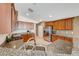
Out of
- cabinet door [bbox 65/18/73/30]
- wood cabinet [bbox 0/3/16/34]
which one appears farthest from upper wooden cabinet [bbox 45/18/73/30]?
wood cabinet [bbox 0/3/16/34]

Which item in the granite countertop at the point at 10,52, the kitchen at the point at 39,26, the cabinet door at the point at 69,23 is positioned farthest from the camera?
the cabinet door at the point at 69,23

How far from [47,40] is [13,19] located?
28 cm

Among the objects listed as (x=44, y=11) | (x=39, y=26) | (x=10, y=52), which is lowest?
(x=10, y=52)

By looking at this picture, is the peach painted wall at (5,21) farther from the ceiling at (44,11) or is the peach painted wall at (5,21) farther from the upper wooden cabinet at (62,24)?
the upper wooden cabinet at (62,24)

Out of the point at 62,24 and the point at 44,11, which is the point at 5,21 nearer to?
the point at 44,11

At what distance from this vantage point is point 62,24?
860 mm

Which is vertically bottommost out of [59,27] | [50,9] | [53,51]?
[53,51]

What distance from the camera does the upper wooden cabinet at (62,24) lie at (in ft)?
2.68

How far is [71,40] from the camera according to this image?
0.74 metres

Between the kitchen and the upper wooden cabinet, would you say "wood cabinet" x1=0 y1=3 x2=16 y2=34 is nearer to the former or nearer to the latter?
the kitchen

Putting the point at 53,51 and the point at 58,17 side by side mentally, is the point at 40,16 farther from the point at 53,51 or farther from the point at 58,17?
the point at 53,51

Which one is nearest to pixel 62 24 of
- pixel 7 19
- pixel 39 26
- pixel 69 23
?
pixel 69 23

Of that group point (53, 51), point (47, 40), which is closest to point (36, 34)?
point (47, 40)

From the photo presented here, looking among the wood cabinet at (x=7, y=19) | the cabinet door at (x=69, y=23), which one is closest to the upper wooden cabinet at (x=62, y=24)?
the cabinet door at (x=69, y=23)
